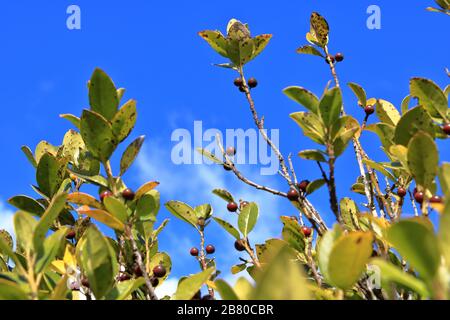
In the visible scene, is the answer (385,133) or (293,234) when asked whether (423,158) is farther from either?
(293,234)

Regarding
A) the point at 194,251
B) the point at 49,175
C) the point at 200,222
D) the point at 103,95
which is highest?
the point at 103,95

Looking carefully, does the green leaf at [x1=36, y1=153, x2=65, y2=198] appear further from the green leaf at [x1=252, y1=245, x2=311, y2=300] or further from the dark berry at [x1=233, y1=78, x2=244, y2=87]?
the green leaf at [x1=252, y1=245, x2=311, y2=300]

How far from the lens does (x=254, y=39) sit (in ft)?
10.1

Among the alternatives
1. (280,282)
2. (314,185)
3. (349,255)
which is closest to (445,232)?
(349,255)

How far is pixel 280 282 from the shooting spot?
96 centimetres

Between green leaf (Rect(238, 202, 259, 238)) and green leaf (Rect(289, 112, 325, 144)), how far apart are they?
72 centimetres

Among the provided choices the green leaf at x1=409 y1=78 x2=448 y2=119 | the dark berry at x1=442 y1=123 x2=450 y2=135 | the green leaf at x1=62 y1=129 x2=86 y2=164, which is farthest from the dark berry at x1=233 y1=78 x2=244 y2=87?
the dark berry at x1=442 y1=123 x2=450 y2=135

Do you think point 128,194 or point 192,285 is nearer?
point 192,285

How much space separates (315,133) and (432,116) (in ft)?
1.98

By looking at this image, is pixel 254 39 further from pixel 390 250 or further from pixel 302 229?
pixel 390 250

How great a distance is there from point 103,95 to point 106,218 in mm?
485

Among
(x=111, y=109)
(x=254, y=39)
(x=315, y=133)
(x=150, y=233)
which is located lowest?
(x=150, y=233)

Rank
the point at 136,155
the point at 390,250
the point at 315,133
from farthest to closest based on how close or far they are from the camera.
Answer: the point at 390,250, the point at 136,155, the point at 315,133
